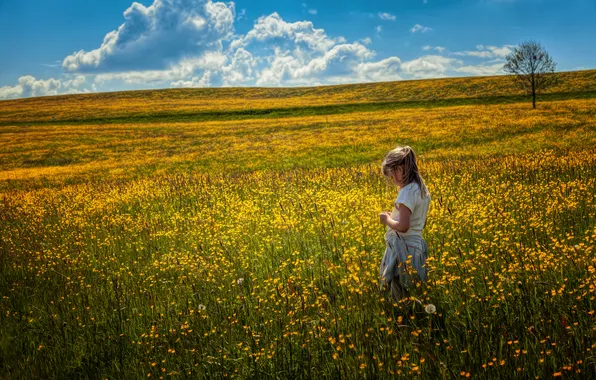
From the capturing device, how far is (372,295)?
400cm

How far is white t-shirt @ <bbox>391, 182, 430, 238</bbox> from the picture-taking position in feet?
12.5

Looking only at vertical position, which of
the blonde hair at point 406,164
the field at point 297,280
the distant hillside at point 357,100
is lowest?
the field at point 297,280

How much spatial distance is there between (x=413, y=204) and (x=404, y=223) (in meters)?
0.20

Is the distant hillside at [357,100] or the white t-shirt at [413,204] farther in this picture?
the distant hillside at [357,100]

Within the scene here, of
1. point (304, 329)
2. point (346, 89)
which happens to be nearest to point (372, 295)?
point (304, 329)

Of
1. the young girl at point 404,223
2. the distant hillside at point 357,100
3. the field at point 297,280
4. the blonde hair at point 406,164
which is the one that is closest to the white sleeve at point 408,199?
the young girl at point 404,223

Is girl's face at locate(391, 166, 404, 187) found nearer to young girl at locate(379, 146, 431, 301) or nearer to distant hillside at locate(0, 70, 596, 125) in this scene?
young girl at locate(379, 146, 431, 301)

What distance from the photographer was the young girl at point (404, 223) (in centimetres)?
384

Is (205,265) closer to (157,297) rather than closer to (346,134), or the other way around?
(157,297)

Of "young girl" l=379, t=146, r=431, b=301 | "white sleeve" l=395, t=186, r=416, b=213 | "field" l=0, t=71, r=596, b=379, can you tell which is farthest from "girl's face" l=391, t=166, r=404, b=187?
"field" l=0, t=71, r=596, b=379

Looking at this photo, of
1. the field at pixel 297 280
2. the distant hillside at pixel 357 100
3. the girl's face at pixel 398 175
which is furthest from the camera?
the distant hillside at pixel 357 100

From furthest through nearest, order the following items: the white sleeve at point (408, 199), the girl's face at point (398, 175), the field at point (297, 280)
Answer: the girl's face at point (398, 175), the white sleeve at point (408, 199), the field at point (297, 280)

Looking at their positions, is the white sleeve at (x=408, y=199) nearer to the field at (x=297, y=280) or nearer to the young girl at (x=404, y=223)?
the young girl at (x=404, y=223)

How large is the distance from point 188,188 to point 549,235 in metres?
10.2
